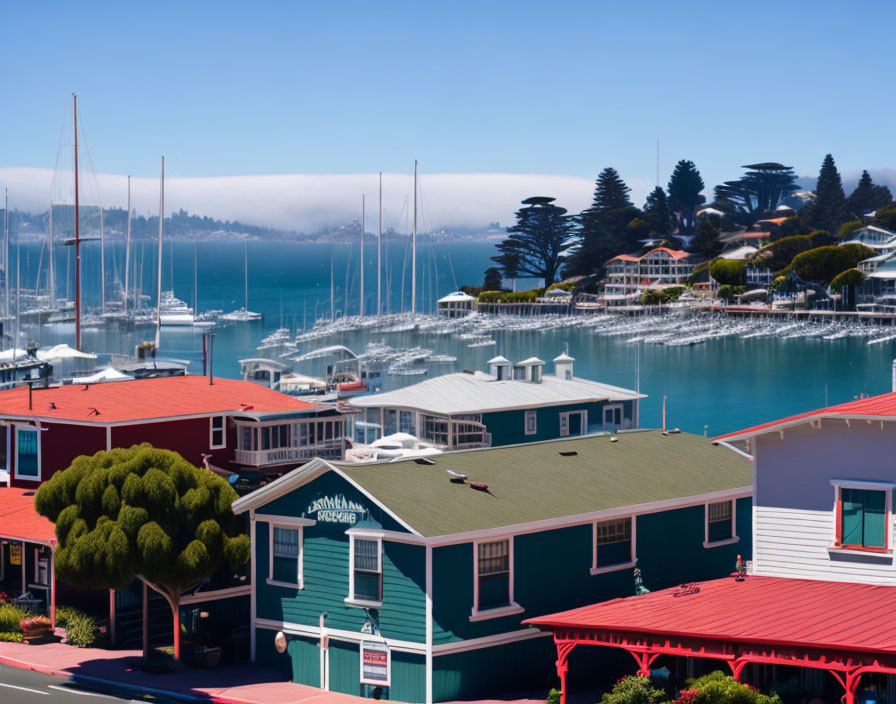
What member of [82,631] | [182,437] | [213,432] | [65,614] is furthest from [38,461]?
[82,631]

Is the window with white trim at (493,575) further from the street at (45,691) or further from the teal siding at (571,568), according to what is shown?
the street at (45,691)

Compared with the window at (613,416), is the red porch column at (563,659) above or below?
below

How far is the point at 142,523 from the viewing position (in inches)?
1198

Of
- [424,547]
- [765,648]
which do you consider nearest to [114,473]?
[424,547]

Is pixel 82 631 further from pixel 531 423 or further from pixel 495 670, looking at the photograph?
pixel 531 423

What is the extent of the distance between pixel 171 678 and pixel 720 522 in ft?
47.4

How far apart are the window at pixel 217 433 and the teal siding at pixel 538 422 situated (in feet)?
49.1

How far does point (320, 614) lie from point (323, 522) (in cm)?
208

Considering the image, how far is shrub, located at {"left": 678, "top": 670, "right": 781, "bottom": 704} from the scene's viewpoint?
23250mm

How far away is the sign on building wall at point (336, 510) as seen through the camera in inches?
1152

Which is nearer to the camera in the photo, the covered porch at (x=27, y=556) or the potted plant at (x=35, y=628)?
the potted plant at (x=35, y=628)

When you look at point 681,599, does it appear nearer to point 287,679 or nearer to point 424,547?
point 424,547

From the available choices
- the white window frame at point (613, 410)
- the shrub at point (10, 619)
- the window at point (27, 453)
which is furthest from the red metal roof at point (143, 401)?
the white window frame at point (613, 410)

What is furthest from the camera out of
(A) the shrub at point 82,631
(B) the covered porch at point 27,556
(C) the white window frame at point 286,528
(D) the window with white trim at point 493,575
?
(B) the covered porch at point 27,556
